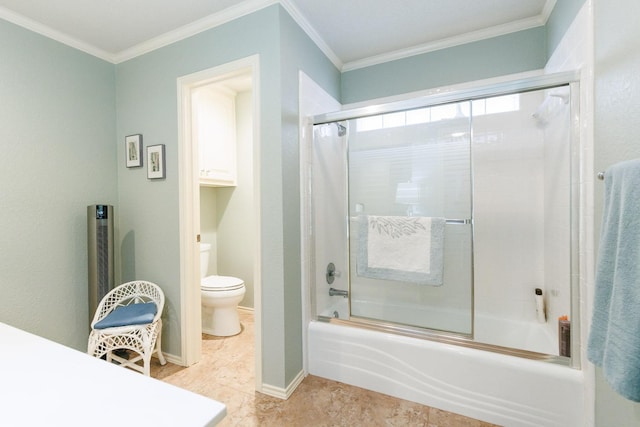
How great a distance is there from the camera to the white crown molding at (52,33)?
181cm

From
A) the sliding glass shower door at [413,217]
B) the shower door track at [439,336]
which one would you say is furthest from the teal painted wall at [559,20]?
the shower door track at [439,336]

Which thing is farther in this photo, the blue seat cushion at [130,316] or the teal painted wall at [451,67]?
the teal painted wall at [451,67]

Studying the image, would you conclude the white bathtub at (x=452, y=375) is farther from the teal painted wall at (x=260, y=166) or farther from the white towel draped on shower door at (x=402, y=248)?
the white towel draped on shower door at (x=402, y=248)

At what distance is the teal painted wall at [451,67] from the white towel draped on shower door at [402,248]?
123cm

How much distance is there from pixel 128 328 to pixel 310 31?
233 centimetres

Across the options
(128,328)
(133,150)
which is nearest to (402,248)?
(128,328)

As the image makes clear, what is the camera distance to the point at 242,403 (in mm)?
1731

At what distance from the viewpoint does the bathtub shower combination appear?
151cm

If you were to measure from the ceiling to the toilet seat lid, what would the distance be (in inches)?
78.1

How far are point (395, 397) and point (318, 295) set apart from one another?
0.79 meters


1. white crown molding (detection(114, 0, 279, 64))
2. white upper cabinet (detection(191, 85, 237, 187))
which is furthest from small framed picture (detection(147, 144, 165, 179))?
white crown molding (detection(114, 0, 279, 64))

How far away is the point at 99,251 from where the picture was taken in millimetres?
2064

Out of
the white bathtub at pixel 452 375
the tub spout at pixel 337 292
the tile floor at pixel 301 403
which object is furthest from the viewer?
the tub spout at pixel 337 292

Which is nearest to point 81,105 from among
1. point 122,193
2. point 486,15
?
point 122,193
